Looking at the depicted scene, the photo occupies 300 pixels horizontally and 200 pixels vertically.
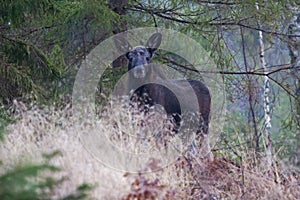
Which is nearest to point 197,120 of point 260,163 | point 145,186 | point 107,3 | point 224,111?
point 224,111

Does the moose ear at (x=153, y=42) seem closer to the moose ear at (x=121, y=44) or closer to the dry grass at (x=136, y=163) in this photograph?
the moose ear at (x=121, y=44)

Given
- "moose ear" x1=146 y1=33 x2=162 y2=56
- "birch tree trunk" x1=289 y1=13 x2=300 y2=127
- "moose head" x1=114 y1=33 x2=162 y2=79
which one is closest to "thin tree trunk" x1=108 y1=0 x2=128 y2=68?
"moose head" x1=114 y1=33 x2=162 y2=79

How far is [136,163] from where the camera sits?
708 centimetres

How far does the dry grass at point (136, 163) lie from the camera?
6.09 metres

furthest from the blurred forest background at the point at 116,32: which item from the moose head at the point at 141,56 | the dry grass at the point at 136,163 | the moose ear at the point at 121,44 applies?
the dry grass at the point at 136,163

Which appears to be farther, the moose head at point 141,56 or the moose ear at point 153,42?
the moose ear at point 153,42

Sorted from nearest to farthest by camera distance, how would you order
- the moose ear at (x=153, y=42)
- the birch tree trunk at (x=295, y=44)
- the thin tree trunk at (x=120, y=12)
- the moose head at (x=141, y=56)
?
1. the moose head at (x=141, y=56)
2. the moose ear at (x=153, y=42)
3. the thin tree trunk at (x=120, y=12)
4. the birch tree trunk at (x=295, y=44)

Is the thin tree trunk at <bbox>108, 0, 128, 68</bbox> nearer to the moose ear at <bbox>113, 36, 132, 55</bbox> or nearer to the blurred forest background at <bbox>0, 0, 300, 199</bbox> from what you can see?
the blurred forest background at <bbox>0, 0, 300, 199</bbox>

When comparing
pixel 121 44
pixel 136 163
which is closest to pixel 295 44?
pixel 121 44

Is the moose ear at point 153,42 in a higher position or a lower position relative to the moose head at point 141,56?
higher

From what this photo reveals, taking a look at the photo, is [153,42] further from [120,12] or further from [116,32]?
[120,12]

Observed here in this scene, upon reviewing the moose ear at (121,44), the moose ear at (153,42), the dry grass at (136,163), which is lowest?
the dry grass at (136,163)

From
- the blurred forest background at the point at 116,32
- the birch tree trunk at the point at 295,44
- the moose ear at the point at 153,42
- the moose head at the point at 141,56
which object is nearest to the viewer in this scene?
the blurred forest background at the point at 116,32

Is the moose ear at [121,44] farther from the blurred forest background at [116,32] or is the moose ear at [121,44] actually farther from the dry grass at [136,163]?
the dry grass at [136,163]
